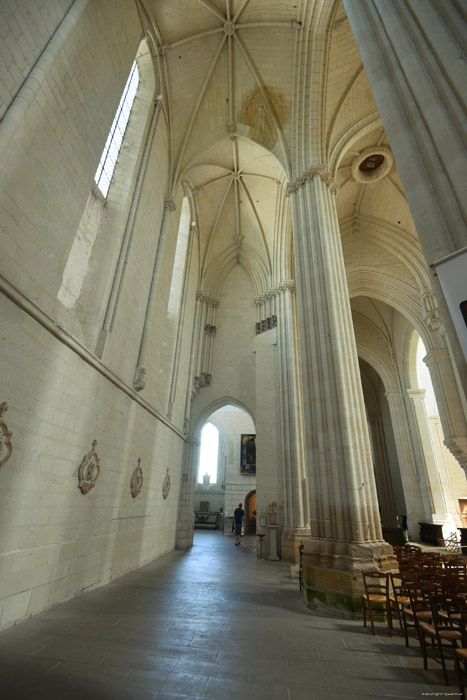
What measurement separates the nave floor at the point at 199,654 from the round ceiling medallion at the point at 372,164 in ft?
40.8

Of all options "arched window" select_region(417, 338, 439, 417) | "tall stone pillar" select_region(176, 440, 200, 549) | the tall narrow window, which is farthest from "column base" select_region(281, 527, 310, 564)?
"arched window" select_region(417, 338, 439, 417)

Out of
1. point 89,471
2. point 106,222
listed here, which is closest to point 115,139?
point 106,222

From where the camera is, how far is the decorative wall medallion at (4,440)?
12.8 ft

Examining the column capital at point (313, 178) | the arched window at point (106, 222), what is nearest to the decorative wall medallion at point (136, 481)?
the arched window at point (106, 222)

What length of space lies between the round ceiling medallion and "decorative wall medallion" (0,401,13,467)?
485 inches

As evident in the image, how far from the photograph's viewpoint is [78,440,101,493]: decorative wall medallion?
556 centimetres

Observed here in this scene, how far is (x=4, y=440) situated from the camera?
12.9 feet

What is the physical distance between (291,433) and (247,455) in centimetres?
963

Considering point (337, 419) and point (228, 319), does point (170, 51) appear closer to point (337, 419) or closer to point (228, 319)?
point (228, 319)

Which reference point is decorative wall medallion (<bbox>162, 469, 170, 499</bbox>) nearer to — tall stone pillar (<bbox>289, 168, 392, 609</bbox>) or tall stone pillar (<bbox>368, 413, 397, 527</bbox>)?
→ tall stone pillar (<bbox>289, 168, 392, 609</bbox>)

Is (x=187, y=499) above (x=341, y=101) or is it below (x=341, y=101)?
below

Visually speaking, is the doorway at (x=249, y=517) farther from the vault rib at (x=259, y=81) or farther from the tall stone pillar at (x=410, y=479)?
the vault rib at (x=259, y=81)

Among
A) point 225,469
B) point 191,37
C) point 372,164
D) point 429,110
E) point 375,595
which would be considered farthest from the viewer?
point 225,469

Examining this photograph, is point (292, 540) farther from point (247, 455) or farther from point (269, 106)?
point (269, 106)
